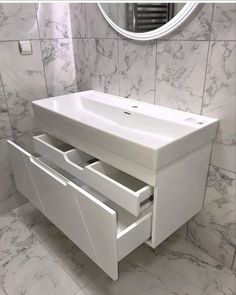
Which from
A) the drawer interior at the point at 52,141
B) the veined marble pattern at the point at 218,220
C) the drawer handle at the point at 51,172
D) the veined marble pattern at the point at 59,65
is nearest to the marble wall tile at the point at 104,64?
the veined marble pattern at the point at 59,65

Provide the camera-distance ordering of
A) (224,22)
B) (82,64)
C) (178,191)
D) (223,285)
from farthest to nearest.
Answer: (82,64) → (223,285) → (178,191) → (224,22)

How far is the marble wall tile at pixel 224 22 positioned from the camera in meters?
1.05

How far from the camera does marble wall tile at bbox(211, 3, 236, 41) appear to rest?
1050mm

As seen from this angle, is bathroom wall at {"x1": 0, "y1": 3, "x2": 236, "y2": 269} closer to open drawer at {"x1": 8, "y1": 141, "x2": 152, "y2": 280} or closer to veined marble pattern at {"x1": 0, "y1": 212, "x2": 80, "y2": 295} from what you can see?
veined marble pattern at {"x1": 0, "y1": 212, "x2": 80, "y2": 295}

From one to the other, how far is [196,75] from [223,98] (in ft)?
0.56

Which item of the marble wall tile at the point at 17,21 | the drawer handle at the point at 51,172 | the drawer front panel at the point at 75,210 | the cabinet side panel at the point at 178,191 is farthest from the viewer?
the marble wall tile at the point at 17,21

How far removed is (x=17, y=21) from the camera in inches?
62.2

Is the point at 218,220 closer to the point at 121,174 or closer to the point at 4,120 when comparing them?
the point at 121,174

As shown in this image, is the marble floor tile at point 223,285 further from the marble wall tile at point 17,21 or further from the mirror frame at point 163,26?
the marble wall tile at point 17,21

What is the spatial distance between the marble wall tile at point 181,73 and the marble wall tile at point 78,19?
64 centimetres

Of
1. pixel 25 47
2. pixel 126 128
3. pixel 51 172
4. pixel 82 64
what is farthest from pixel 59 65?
A: pixel 51 172

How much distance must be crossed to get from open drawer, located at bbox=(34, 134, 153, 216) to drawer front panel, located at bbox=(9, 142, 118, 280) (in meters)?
0.11

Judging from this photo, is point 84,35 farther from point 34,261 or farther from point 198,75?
point 34,261

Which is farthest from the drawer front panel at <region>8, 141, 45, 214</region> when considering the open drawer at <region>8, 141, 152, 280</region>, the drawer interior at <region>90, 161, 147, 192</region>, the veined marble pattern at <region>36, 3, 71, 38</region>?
the veined marble pattern at <region>36, 3, 71, 38</region>
